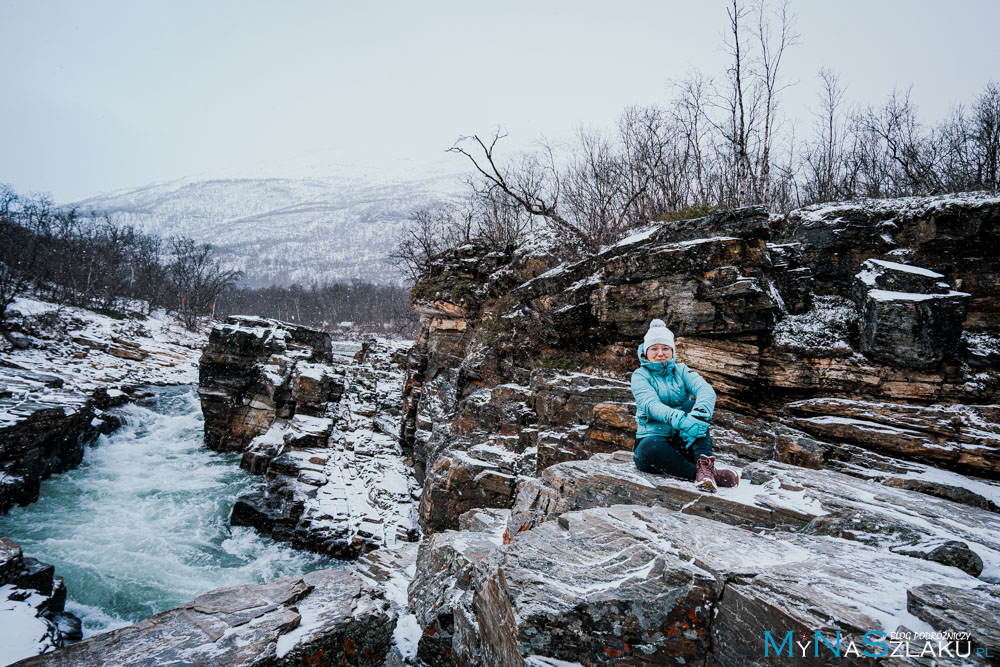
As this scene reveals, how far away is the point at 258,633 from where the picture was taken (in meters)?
4.22

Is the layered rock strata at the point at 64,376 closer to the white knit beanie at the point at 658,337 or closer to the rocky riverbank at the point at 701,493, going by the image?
the rocky riverbank at the point at 701,493

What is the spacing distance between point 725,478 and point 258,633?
5.80 metres

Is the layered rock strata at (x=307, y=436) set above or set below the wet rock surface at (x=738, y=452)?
below

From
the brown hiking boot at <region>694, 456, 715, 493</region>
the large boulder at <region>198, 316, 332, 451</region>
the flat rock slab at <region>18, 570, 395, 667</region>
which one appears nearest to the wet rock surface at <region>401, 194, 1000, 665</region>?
the brown hiking boot at <region>694, 456, 715, 493</region>

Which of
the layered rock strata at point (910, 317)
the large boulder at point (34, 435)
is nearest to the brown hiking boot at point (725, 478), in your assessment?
the layered rock strata at point (910, 317)

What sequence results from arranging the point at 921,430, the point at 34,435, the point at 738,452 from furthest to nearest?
1. the point at 34,435
2. the point at 738,452
3. the point at 921,430

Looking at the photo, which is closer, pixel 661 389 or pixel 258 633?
pixel 258 633

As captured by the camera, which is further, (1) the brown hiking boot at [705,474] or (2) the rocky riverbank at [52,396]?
(2) the rocky riverbank at [52,396]

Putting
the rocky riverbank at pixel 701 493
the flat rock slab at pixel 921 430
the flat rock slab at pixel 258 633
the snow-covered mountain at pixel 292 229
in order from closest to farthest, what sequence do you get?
the rocky riverbank at pixel 701 493 < the flat rock slab at pixel 258 633 < the flat rock slab at pixel 921 430 < the snow-covered mountain at pixel 292 229

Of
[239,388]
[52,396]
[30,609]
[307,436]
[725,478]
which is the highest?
[725,478]

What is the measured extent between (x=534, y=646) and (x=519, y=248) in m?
14.6

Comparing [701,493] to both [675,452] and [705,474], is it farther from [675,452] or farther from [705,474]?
[675,452]

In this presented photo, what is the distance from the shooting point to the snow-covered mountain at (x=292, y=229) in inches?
5044

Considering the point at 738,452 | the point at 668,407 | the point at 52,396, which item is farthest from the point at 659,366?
the point at 52,396
